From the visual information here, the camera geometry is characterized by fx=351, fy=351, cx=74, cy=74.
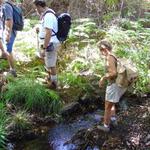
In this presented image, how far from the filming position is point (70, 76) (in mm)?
8031

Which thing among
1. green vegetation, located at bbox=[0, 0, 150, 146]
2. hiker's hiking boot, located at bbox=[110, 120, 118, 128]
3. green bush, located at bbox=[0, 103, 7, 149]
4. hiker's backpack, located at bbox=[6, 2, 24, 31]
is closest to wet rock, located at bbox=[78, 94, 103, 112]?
green vegetation, located at bbox=[0, 0, 150, 146]

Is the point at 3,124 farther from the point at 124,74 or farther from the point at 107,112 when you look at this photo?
the point at 124,74

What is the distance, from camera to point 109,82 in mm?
6012

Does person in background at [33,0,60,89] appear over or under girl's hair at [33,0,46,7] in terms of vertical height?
under

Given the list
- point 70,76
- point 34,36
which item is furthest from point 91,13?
point 70,76

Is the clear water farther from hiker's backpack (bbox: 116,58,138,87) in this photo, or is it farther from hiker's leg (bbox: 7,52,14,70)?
hiker's leg (bbox: 7,52,14,70)

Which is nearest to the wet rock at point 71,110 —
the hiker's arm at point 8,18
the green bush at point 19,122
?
the green bush at point 19,122

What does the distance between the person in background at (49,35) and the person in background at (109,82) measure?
4.29ft

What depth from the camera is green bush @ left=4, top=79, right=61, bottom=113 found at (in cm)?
687

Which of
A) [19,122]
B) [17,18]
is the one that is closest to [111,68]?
[19,122]

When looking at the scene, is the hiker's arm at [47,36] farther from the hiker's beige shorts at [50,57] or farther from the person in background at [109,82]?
the person in background at [109,82]

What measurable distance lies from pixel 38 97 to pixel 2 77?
112cm

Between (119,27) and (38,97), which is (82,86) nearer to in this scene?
(38,97)

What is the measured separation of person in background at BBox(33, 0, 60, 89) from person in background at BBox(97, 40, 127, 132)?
1.31 metres
